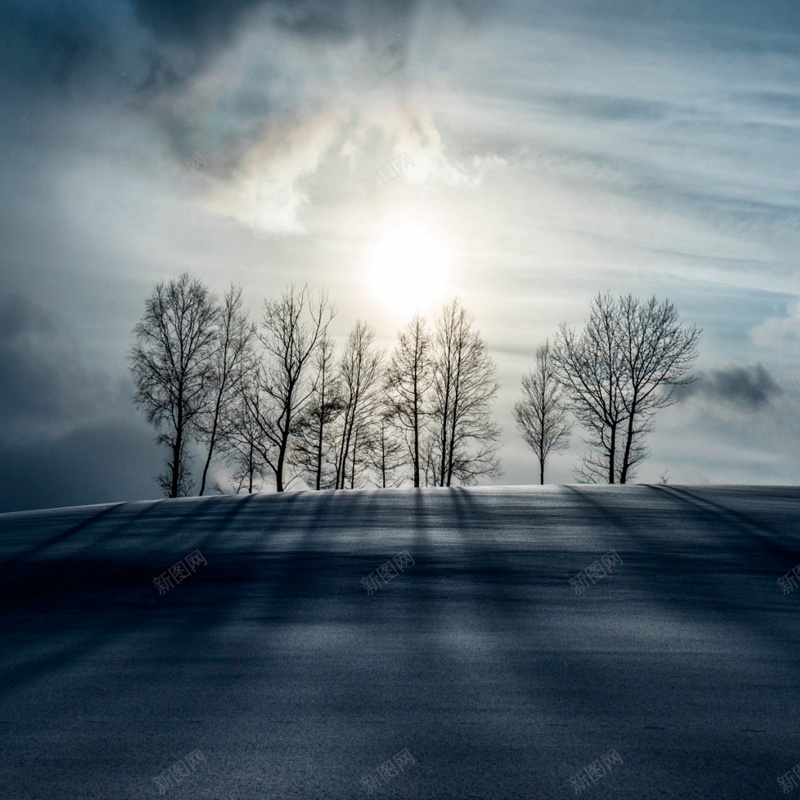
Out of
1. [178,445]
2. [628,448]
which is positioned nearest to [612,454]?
[628,448]

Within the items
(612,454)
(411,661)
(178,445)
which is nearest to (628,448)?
(612,454)

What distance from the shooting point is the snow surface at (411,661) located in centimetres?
463

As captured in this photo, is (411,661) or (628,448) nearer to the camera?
(411,661)

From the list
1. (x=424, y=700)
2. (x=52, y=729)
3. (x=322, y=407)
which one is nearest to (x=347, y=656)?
(x=424, y=700)

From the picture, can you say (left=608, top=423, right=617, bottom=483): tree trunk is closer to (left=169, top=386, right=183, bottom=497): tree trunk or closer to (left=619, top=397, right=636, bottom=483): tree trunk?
(left=619, top=397, right=636, bottom=483): tree trunk

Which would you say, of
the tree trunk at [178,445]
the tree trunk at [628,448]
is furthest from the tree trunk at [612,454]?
the tree trunk at [178,445]

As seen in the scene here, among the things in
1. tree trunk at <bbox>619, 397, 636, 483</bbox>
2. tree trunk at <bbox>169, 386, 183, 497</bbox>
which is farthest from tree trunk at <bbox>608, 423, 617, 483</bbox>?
tree trunk at <bbox>169, 386, 183, 497</bbox>

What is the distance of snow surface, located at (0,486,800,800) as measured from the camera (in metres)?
4.63

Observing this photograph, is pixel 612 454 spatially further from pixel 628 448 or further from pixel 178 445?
pixel 178 445

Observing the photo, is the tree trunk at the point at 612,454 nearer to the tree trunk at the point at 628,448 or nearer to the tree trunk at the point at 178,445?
the tree trunk at the point at 628,448

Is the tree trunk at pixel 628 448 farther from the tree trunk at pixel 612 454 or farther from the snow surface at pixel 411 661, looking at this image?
the snow surface at pixel 411 661

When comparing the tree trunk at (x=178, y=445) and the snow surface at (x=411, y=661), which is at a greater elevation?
the tree trunk at (x=178, y=445)

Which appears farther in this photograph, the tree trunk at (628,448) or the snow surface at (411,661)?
the tree trunk at (628,448)

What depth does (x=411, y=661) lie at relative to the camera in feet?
21.3
